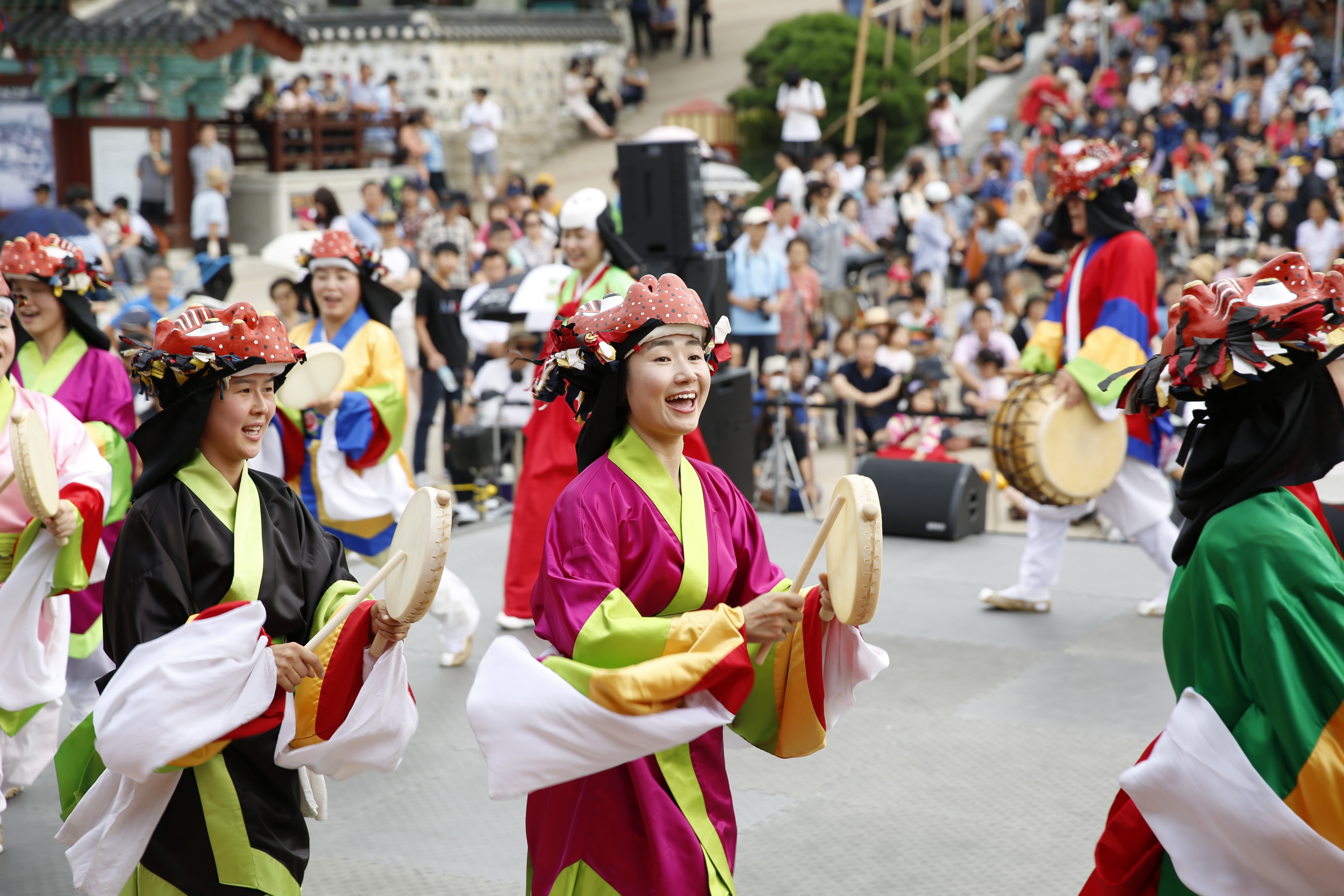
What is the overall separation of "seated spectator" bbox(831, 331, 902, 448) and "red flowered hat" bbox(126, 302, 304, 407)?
6643 mm

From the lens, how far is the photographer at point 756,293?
35.4 feet

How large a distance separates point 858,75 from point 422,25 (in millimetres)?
6713

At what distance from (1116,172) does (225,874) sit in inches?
175

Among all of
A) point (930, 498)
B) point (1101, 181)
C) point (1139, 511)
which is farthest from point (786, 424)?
point (1101, 181)

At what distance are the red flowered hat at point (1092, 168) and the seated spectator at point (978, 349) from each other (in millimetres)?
4370

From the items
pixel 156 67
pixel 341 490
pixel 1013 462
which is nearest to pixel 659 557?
pixel 341 490

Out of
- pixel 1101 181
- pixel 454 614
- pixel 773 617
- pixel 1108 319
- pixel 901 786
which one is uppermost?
pixel 1101 181

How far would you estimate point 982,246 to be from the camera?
535 inches

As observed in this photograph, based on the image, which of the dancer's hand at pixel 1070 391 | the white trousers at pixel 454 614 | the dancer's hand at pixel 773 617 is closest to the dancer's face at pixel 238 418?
the dancer's hand at pixel 773 617

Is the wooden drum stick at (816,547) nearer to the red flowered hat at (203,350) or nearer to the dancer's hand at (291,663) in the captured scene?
the dancer's hand at (291,663)

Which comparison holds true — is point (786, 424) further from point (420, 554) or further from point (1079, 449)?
point (420, 554)

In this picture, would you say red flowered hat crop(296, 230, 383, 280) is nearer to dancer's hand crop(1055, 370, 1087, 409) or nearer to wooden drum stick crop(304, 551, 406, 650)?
dancer's hand crop(1055, 370, 1087, 409)

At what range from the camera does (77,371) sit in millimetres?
4766

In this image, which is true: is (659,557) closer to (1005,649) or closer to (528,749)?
(528,749)
